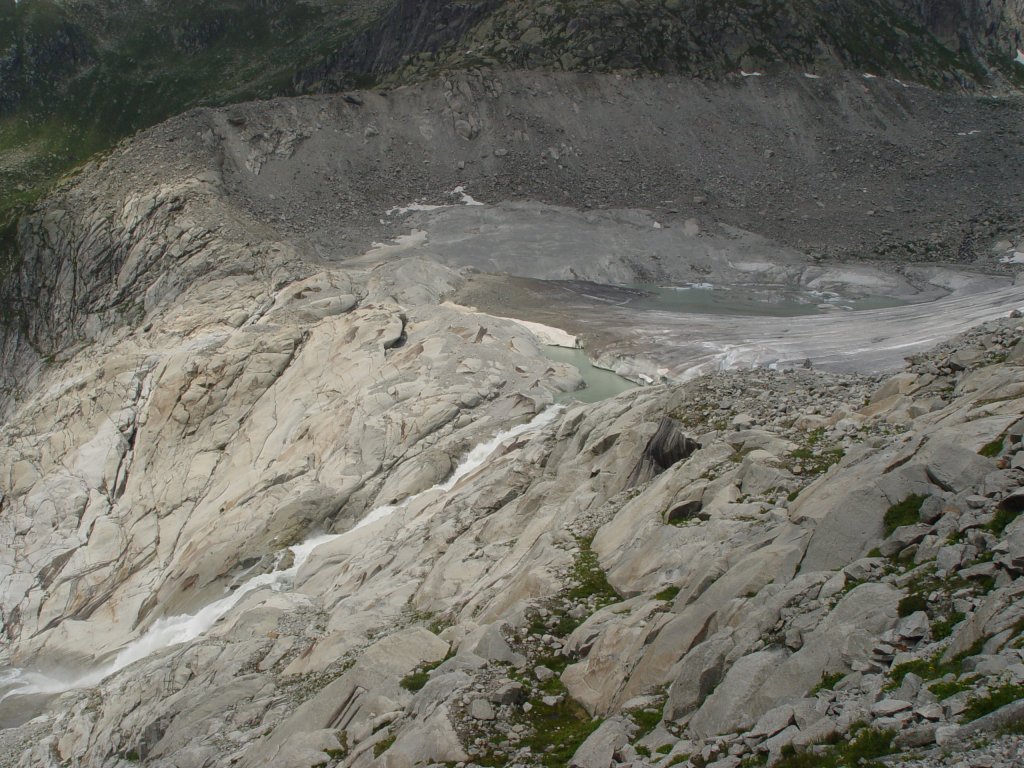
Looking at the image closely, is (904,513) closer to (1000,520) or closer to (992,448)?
(1000,520)

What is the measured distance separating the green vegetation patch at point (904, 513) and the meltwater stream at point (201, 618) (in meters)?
18.2

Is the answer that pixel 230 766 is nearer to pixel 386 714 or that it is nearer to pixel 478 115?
pixel 386 714

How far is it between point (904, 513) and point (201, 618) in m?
24.0

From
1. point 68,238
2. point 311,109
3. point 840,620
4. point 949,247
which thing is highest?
point 311,109

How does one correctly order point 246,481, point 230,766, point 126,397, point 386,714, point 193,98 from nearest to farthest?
point 386,714 < point 230,766 < point 246,481 < point 126,397 < point 193,98

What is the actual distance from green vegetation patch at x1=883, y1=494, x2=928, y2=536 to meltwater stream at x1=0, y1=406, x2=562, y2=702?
18246 millimetres

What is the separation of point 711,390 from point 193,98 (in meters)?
105

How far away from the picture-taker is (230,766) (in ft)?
55.5

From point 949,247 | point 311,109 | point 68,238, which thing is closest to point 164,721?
point 68,238

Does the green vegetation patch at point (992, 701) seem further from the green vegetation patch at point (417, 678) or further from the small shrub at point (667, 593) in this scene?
the green vegetation patch at point (417, 678)

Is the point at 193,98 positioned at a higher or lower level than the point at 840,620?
higher

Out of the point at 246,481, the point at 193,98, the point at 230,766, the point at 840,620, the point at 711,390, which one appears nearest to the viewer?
the point at 840,620

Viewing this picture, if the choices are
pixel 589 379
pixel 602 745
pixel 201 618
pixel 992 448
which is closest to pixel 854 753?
pixel 602 745

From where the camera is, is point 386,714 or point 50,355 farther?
point 50,355
